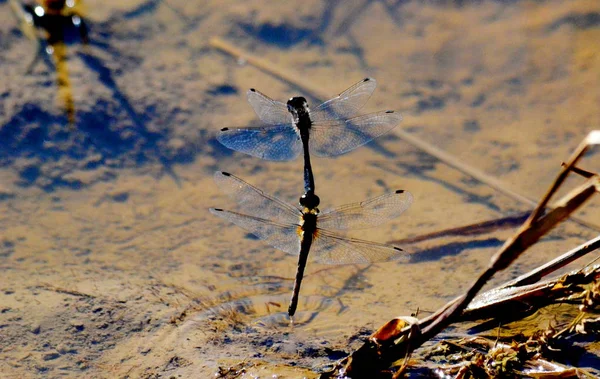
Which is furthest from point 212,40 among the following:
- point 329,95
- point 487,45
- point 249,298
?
point 249,298

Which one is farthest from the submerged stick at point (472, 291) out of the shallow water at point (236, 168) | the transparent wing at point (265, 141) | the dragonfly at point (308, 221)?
the transparent wing at point (265, 141)

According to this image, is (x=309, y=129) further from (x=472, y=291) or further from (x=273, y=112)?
(x=472, y=291)

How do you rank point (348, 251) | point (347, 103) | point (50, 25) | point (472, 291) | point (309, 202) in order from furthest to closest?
point (50, 25) < point (347, 103) < point (309, 202) < point (348, 251) < point (472, 291)

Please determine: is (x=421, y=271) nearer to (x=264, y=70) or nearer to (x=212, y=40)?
(x=264, y=70)

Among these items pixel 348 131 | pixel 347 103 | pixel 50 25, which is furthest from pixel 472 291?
pixel 50 25

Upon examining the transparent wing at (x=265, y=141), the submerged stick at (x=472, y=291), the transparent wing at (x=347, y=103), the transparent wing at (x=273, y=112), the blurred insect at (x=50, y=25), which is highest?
the blurred insect at (x=50, y=25)

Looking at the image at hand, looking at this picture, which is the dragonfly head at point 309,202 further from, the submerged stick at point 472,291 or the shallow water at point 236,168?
the submerged stick at point 472,291
